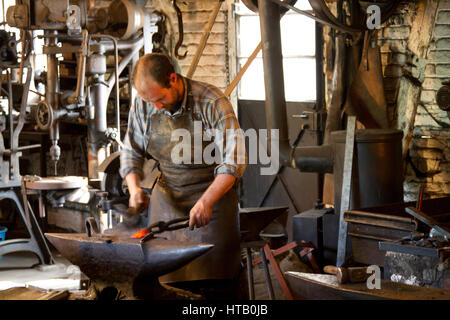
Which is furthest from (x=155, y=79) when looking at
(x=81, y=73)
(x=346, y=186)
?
(x=81, y=73)

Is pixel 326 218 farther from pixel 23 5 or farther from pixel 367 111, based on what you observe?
pixel 23 5

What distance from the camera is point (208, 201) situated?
3131 millimetres

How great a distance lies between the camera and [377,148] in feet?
16.5

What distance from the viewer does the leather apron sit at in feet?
11.4

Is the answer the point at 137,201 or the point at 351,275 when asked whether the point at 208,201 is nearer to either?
the point at 137,201

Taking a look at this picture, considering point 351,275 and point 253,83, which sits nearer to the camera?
point 351,275

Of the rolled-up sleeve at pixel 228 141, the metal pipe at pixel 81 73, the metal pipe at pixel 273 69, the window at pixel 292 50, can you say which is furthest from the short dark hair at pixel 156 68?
the window at pixel 292 50

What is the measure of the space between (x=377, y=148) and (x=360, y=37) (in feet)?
3.44

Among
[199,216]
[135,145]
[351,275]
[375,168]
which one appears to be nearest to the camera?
[351,275]

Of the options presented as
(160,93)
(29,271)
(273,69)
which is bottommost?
(29,271)

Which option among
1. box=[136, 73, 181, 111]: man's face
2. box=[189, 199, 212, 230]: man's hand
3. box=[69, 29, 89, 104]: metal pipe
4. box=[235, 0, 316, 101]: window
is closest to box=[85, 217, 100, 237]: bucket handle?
box=[189, 199, 212, 230]: man's hand

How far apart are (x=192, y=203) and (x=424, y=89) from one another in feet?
9.23

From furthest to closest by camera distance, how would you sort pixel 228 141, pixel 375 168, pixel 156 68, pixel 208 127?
pixel 375 168
pixel 208 127
pixel 228 141
pixel 156 68
